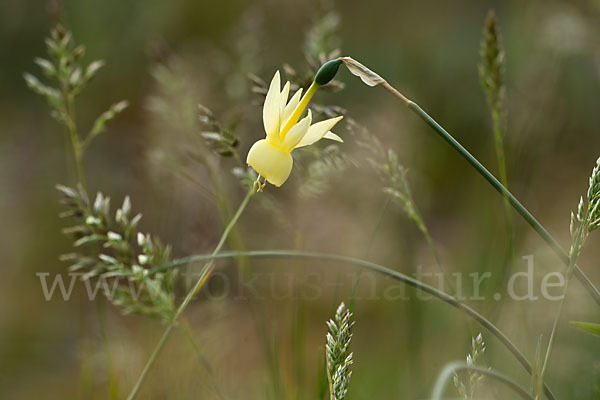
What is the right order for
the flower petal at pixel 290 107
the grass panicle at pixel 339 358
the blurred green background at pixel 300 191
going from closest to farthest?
the grass panicle at pixel 339 358 → the flower petal at pixel 290 107 → the blurred green background at pixel 300 191

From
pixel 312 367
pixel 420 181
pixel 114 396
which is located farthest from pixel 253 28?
pixel 312 367

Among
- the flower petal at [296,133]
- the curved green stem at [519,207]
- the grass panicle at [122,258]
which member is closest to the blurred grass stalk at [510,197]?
the curved green stem at [519,207]

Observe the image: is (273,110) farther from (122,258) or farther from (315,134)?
(122,258)

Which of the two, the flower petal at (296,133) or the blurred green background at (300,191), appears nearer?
the flower petal at (296,133)

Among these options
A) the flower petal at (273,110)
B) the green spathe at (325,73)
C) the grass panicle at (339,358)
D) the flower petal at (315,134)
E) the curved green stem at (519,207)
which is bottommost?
the grass panicle at (339,358)

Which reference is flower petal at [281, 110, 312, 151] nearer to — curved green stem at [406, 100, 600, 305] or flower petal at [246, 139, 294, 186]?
flower petal at [246, 139, 294, 186]

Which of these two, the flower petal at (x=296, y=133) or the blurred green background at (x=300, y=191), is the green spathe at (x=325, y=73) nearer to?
the flower petal at (x=296, y=133)

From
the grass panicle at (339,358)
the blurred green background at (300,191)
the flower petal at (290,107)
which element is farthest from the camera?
the blurred green background at (300,191)

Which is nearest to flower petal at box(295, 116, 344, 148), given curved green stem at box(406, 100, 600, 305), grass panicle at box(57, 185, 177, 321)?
curved green stem at box(406, 100, 600, 305)
